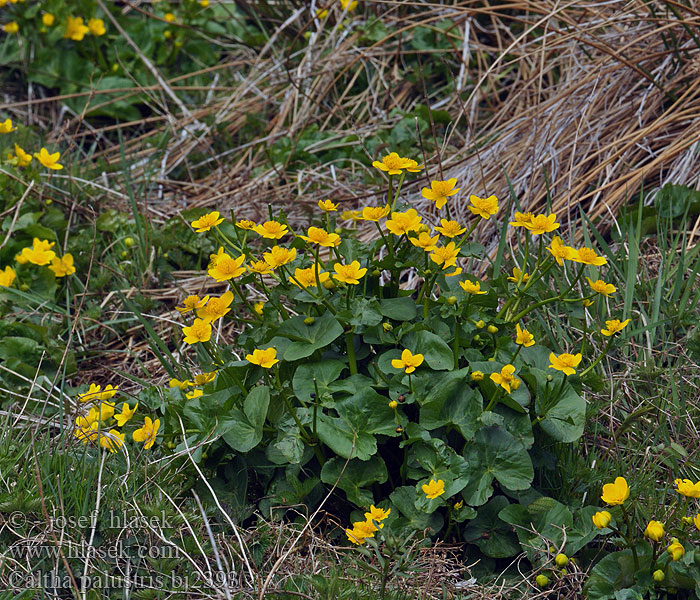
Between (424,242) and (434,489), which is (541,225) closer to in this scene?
(424,242)

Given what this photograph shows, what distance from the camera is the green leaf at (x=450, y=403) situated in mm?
1724

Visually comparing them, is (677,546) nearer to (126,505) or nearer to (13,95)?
(126,505)

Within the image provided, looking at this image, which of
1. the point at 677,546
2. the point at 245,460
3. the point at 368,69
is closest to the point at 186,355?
the point at 245,460

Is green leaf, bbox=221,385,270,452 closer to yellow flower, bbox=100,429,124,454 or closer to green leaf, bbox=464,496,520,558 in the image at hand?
yellow flower, bbox=100,429,124,454

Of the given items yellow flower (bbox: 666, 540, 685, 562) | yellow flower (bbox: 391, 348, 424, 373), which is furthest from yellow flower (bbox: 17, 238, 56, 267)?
yellow flower (bbox: 666, 540, 685, 562)

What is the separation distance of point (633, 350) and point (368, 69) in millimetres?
2111

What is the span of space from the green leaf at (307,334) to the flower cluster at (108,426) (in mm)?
371

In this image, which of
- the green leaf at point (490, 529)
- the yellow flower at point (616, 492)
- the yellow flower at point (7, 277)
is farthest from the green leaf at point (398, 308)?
the yellow flower at point (7, 277)

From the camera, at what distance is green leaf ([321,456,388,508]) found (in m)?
1.74

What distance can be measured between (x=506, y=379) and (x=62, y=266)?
5.60ft

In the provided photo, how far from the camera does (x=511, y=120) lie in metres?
3.20

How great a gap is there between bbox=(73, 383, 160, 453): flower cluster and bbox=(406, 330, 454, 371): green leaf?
2.09 feet

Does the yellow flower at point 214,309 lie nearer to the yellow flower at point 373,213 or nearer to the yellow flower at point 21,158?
the yellow flower at point 373,213

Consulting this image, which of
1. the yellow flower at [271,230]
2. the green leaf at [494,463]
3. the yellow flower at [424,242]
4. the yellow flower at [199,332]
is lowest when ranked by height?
the green leaf at [494,463]
